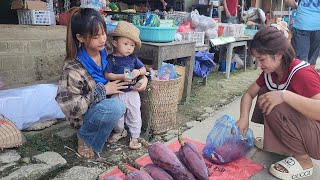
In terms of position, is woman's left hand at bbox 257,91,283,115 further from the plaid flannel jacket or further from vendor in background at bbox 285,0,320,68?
vendor in background at bbox 285,0,320,68

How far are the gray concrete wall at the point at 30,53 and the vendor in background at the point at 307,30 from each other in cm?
347

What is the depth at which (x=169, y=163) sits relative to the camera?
1.75 m

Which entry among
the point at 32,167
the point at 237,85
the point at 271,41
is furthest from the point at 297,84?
the point at 237,85

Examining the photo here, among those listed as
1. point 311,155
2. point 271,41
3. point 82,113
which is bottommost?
point 311,155

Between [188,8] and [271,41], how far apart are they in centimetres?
702

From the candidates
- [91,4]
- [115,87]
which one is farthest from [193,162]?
[91,4]

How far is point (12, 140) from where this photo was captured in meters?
2.63

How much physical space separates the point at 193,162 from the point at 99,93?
42.5 inches

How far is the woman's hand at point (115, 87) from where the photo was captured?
8.66 ft

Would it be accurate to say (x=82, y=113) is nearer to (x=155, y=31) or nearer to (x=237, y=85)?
(x=155, y=31)

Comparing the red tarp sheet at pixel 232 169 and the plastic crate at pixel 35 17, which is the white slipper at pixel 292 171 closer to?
the red tarp sheet at pixel 232 169

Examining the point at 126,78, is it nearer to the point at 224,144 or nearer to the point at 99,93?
the point at 99,93

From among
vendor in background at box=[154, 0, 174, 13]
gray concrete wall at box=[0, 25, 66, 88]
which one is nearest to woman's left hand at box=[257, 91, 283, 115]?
gray concrete wall at box=[0, 25, 66, 88]

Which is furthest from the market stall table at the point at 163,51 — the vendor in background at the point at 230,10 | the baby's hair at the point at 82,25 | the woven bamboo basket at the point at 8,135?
the vendor in background at the point at 230,10
